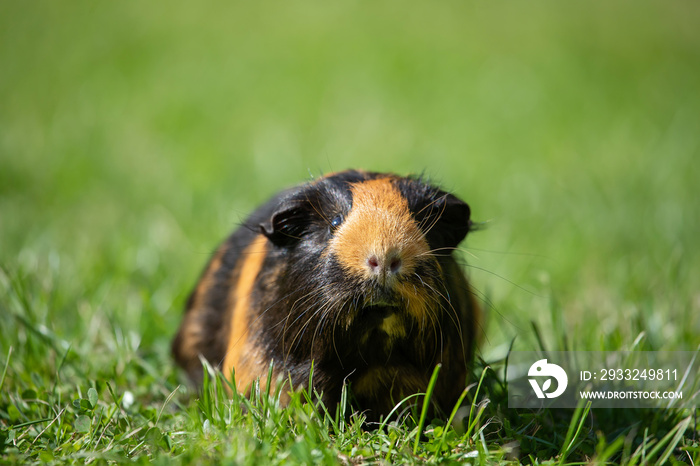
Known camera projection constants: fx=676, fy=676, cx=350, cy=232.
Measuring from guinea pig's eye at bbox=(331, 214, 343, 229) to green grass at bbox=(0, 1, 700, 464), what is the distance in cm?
77

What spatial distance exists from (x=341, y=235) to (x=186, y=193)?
Answer: 199 inches

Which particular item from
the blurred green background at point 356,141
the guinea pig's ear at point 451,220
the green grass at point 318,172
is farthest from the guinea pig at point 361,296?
the blurred green background at point 356,141

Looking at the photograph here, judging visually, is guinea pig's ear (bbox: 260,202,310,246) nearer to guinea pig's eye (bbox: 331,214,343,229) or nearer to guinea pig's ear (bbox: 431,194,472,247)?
guinea pig's eye (bbox: 331,214,343,229)

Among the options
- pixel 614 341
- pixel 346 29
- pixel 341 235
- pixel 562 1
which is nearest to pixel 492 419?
pixel 341 235

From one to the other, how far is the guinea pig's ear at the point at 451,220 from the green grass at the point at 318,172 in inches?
14.1

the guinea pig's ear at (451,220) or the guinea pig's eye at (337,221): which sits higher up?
the guinea pig's eye at (337,221)

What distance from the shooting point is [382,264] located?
10.3ft

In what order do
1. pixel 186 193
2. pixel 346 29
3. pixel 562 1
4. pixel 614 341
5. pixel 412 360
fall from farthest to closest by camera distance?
1. pixel 562 1
2. pixel 346 29
3. pixel 186 193
4. pixel 614 341
5. pixel 412 360

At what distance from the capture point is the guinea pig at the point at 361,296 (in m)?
3.26

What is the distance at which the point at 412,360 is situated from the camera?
11.8 ft

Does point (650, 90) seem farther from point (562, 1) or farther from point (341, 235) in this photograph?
point (341, 235)

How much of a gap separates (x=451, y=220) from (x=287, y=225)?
0.92 metres

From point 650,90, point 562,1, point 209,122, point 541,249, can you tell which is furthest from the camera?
point 562,1

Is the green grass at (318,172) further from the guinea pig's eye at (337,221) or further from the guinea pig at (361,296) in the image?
the guinea pig's eye at (337,221)
